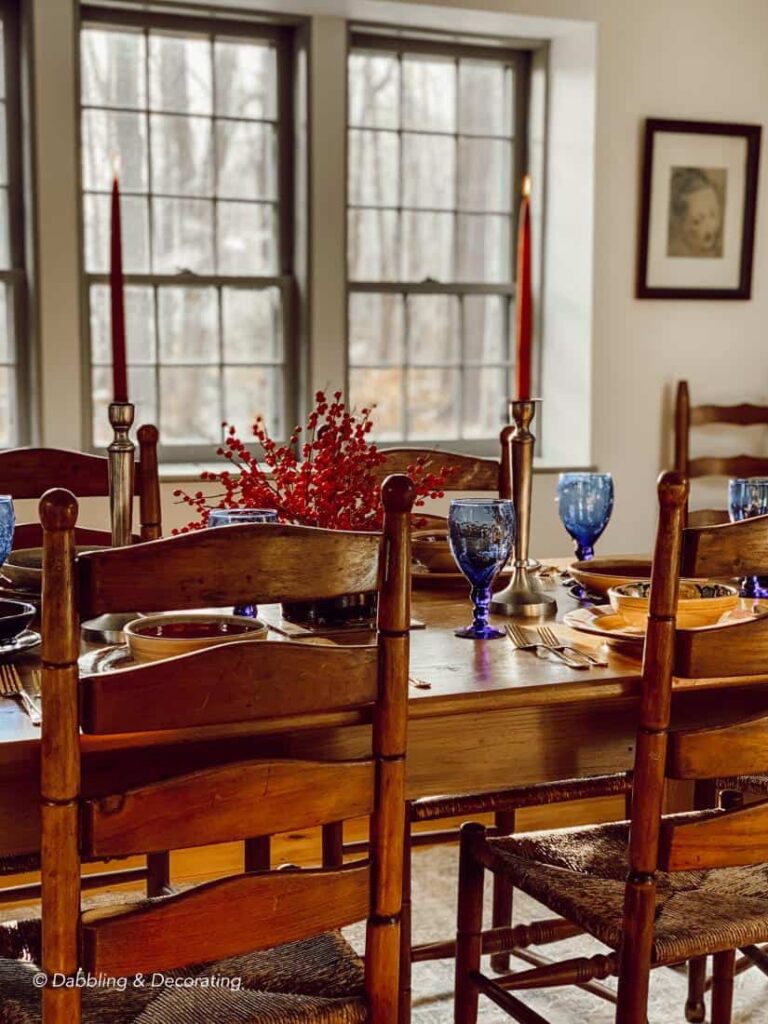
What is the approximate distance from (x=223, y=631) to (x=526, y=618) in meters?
0.55

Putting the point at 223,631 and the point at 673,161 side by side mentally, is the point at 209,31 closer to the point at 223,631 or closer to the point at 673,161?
the point at 673,161

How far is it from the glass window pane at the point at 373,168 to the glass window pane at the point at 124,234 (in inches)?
27.4

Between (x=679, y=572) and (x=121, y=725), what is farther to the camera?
(x=679, y=572)

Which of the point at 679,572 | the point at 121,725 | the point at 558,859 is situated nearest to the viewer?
the point at 121,725

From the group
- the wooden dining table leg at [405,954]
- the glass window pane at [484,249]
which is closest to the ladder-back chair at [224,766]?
the wooden dining table leg at [405,954]

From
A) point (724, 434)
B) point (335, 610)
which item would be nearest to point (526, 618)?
point (335, 610)

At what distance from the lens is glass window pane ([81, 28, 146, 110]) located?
152 inches

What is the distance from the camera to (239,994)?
1390mm

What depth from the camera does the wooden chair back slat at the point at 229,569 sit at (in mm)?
1187

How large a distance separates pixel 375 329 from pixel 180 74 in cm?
102

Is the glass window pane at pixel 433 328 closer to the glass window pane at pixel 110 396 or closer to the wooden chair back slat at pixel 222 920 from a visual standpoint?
the glass window pane at pixel 110 396

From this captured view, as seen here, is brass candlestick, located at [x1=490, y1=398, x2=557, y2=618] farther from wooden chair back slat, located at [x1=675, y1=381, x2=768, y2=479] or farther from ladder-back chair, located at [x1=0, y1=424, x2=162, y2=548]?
wooden chair back slat, located at [x1=675, y1=381, x2=768, y2=479]

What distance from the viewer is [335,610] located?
1878 mm

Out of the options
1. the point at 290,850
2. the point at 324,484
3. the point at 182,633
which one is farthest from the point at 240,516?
the point at 290,850
